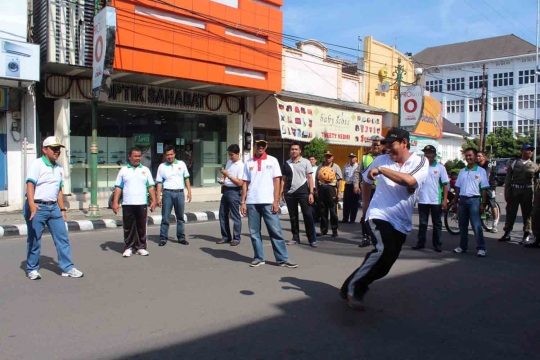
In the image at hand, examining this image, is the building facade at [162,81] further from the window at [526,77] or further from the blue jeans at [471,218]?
the window at [526,77]

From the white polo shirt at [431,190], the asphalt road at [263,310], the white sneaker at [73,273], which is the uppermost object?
the white polo shirt at [431,190]

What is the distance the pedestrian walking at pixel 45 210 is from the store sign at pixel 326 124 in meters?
12.0

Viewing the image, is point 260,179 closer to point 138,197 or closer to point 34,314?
point 138,197

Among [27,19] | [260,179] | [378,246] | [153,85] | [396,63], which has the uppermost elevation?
[396,63]

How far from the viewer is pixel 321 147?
60.1 feet

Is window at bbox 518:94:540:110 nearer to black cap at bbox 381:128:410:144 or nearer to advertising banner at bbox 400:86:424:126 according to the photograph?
advertising banner at bbox 400:86:424:126

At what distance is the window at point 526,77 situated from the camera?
197 ft

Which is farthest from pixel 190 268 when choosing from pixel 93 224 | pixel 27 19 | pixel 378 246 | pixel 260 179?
pixel 27 19

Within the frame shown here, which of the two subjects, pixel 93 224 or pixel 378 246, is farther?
pixel 93 224

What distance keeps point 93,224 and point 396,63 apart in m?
19.5

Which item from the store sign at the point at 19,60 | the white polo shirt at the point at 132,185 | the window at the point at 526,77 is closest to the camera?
the white polo shirt at the point at 132,185

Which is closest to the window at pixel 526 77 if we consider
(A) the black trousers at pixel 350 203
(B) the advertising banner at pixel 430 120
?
(B) the advertising banner at pixel 430 120

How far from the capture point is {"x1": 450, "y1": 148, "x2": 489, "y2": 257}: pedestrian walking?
775 cm

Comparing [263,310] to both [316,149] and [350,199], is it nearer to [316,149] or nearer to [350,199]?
[350,199]
